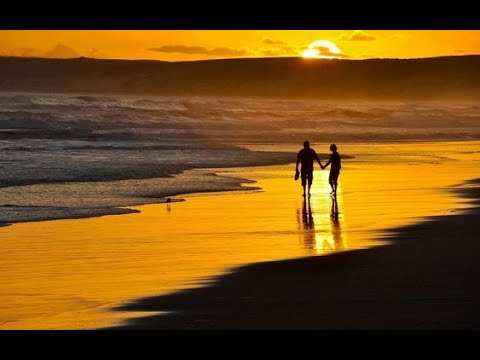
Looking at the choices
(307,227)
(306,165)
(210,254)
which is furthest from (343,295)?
(306,165)

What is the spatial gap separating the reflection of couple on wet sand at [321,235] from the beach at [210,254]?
0.05ft

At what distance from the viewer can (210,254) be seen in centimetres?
1437

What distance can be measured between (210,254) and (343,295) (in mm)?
3496

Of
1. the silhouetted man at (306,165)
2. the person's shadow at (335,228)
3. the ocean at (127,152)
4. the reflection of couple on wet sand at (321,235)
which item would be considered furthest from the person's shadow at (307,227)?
the ocean at (127,152)

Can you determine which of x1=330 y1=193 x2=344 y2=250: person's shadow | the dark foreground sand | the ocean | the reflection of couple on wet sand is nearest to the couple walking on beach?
x1=330 y1=193 x2=344 y2=250: person's shadow

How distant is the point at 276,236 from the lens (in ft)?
53.8

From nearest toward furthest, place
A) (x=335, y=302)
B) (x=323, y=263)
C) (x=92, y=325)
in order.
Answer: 1. (x=92, y=325)
2. (x=335, y=302)
3. (x=323, y=263)

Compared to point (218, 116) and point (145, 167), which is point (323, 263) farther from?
point (218, 116)

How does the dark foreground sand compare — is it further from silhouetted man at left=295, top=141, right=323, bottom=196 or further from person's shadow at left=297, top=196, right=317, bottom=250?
silhouetted man at left=295, top=141, right=323, bottom=196

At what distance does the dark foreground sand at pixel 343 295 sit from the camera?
Result: 9820 mm

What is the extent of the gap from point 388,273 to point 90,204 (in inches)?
383

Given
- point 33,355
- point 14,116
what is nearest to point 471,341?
point 33,355

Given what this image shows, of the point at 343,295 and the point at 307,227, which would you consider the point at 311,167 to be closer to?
the point at 307,227

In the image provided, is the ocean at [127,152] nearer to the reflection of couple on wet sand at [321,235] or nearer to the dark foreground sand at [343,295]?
the reflection of couple on wet sand at [321,235]
